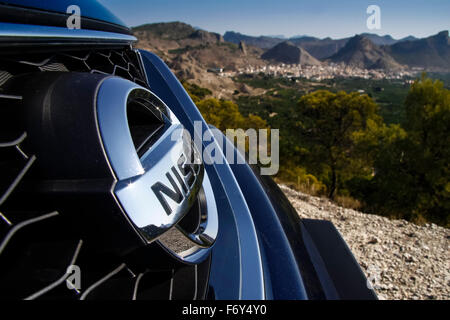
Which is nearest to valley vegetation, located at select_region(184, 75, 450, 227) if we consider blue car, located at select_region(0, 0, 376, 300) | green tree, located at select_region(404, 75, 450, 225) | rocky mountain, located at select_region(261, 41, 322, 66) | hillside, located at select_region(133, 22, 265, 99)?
green tree, located at select_region(404, 75, 450, 225)

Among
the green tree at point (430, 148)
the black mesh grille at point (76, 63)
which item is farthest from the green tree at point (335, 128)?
the black mesh grille at point (76, 63)

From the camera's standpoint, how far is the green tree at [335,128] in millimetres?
14594

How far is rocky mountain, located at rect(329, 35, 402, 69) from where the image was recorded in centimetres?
16975

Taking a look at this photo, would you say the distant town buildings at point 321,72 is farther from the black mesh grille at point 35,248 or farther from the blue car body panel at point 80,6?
the black mesh grille at point 35,248

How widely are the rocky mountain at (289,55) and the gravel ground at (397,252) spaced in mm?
190728

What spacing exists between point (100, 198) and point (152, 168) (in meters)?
A: 0.20

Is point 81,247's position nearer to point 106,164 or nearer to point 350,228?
point 106,164

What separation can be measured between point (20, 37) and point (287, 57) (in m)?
201

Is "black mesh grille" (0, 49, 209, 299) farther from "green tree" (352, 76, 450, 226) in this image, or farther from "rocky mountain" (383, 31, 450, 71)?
"rocky mountain" (383, 31, 450, 71)

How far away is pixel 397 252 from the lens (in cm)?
401

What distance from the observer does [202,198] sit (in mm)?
1336

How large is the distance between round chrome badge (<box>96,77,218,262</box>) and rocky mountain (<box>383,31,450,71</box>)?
19439cm

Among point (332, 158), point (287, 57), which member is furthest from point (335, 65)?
point (332, 158)

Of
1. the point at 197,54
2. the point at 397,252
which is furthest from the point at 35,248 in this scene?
the point at 197,54
